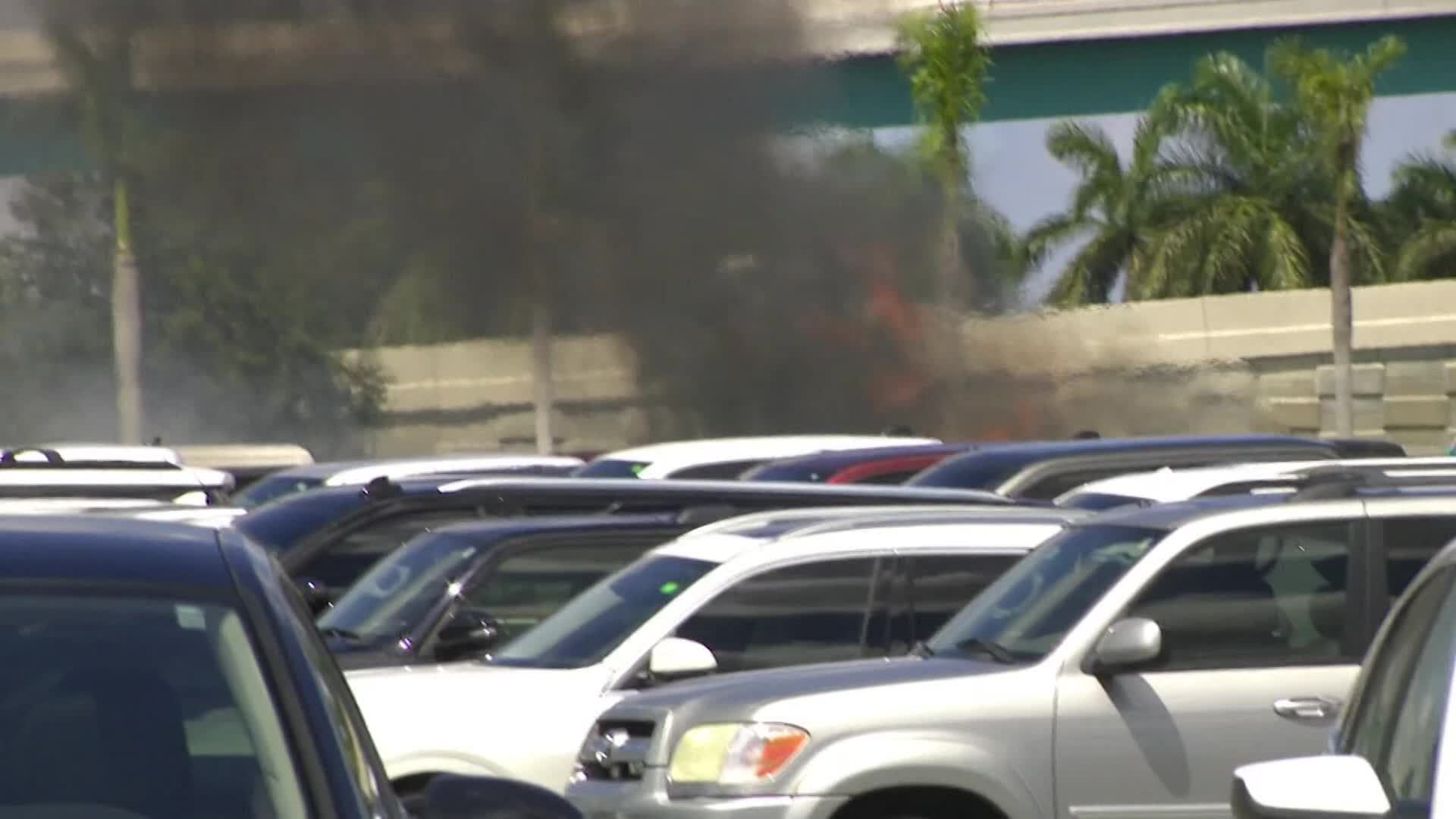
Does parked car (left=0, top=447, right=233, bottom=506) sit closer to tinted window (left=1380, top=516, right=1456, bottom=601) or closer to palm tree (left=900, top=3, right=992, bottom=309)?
tinted window (left=1380, top=516, right=1456, bottom=601)

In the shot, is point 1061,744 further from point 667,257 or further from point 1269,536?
point 667,257

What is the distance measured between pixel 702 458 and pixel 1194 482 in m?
6.31

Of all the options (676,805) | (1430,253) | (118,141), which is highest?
(118,141)

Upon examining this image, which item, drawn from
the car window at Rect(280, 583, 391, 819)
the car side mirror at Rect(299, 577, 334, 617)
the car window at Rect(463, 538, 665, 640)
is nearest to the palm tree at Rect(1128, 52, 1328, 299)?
the car side mirror at Rect(299, 577, 334, 617)

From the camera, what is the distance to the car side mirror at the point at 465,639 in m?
9.61

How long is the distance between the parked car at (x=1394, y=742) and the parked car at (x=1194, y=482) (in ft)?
18.4

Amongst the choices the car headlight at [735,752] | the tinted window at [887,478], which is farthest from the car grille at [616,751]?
the tinted window at [887,478]

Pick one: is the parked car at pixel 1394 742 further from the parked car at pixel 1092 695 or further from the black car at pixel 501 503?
the black car at pixel 501 503

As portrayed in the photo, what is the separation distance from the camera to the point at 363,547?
12.4 meters

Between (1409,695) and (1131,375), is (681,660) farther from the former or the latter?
(1131,375)

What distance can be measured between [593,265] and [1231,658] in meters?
33.6

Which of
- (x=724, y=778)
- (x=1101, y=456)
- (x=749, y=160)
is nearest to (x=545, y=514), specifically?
(x=1101, y=456)

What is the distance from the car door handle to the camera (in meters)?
7.26

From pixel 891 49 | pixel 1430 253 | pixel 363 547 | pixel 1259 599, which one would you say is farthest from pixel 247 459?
pixel 1430 253
